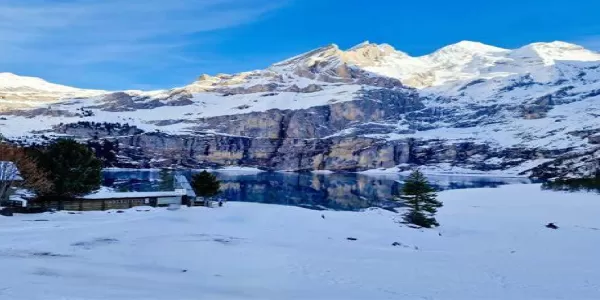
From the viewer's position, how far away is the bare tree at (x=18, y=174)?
36.7m

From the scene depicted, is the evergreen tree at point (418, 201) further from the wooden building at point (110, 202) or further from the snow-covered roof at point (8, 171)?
the snow-covered roof at point (8, 171)

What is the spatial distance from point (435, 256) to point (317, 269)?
7635mm

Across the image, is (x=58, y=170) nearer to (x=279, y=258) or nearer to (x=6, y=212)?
(x=6, y=212)

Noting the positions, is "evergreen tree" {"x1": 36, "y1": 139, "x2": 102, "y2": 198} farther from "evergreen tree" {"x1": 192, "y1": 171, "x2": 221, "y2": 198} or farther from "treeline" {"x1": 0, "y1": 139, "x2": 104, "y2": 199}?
"evergreen tree" {"x1": 192, "y1": 171, "x2": 221, "y2": 198}

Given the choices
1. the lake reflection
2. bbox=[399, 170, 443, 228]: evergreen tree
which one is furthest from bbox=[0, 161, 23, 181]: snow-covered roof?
the lake reflection

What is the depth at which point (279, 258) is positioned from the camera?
21.6 m

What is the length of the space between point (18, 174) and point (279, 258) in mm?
25616

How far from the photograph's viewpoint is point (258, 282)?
16.8m

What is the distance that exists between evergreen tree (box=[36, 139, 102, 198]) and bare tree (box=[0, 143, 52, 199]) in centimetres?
78

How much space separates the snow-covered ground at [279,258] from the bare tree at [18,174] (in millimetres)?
5687

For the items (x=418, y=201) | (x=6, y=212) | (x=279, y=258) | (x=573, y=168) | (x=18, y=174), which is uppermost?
(x=573, y=168)

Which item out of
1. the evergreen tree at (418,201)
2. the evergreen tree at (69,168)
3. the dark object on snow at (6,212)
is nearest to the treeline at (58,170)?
Result: the evergreen tree at (69,168)

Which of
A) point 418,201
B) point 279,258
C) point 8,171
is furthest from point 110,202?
point 279,258

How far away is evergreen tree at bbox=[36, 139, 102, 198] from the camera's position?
4106 cm
